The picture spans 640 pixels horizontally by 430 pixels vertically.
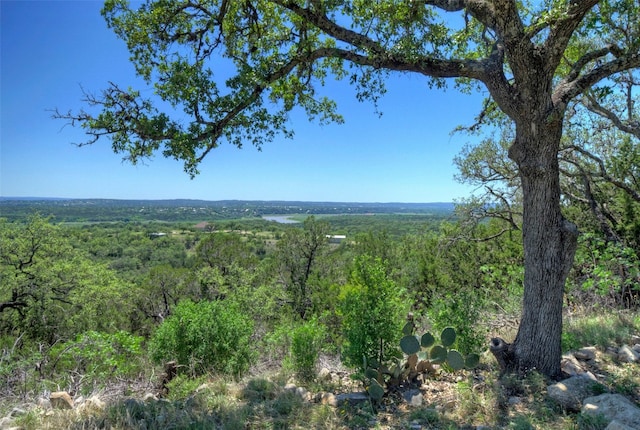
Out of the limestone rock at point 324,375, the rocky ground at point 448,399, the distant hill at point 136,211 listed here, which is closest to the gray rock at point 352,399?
the rocky ground at point 448,399

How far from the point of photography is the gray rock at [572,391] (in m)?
2.91

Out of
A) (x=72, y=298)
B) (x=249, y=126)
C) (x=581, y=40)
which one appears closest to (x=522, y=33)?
(x=249, y=126)

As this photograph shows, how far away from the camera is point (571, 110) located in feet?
21.2

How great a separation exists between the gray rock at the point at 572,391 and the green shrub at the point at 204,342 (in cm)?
311

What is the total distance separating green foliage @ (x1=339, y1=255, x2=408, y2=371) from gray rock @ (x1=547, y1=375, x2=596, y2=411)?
1.36 m

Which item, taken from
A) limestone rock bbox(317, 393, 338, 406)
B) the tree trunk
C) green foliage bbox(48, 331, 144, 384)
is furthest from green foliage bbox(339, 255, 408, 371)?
green foliage bbox(48, 331, 144, 384)

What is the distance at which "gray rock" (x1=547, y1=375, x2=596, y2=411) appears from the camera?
2.91m

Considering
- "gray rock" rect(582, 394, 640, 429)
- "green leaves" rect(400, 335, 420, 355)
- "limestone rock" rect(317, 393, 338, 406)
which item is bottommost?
"limestone rock" rect(317, 393, 338, 406)

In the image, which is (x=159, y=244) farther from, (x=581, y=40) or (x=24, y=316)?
(x=581, y=40)

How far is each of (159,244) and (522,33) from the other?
48.6 metres

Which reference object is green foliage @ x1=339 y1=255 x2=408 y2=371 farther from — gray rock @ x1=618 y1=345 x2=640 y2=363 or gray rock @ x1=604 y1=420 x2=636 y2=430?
gray rock @ x1=618 y1=345 x2=640 y2=363

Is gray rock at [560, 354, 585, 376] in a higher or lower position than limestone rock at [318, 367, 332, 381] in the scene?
higher

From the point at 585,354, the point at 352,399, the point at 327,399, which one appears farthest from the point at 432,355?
the point at 585,354

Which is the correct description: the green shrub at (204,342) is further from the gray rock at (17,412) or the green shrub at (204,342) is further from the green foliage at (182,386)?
the gray rock at (17,412)
